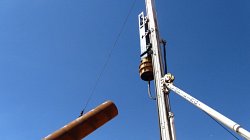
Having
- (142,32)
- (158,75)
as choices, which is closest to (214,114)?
(158,75)

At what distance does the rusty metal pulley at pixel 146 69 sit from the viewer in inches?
431

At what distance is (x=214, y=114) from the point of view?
27.3ft

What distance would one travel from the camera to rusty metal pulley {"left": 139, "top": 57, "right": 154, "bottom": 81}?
10945 millimetres

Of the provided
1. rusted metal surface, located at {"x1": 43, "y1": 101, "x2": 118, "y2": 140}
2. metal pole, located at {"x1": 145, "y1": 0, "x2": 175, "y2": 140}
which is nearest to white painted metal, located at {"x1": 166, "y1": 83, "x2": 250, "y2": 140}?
metal pole, located at {"x1": 145, "y1": 0, "x2": 175, "y2": 140}

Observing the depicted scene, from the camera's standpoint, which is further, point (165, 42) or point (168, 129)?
point (165, 42)

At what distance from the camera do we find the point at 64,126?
7891mm

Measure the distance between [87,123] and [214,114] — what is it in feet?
10.8

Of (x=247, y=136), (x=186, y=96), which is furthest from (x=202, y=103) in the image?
(x=247, y=136)

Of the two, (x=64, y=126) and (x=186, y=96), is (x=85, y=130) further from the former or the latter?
(x=186, y=96)

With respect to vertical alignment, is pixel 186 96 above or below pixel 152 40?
below

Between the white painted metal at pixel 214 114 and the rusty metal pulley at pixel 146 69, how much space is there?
123 cm

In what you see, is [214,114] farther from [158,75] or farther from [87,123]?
[87,123]

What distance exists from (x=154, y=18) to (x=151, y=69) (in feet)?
7.68

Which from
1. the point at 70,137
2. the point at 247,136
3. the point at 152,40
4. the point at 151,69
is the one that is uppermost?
the point at 152,40
